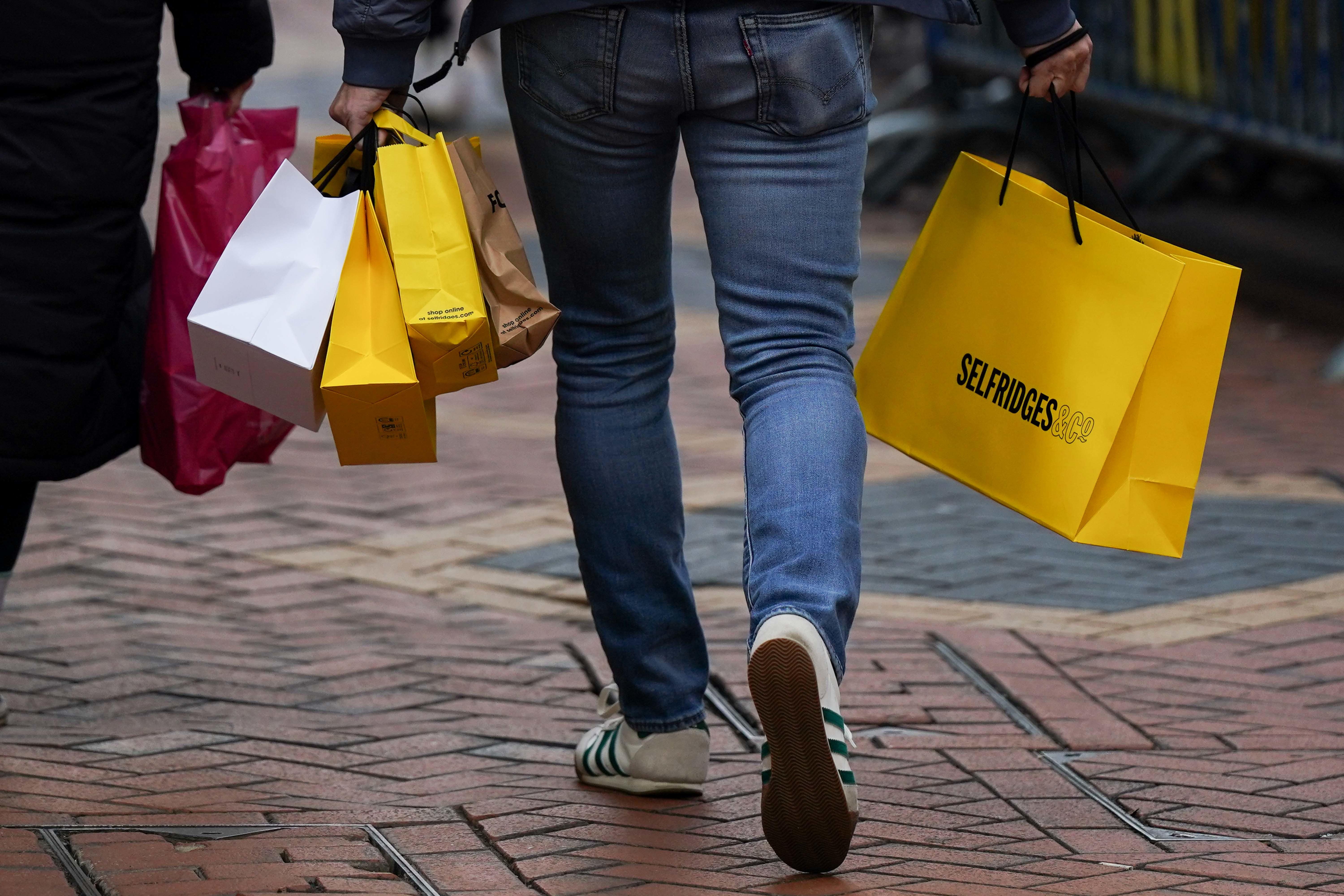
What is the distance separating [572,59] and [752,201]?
29cm

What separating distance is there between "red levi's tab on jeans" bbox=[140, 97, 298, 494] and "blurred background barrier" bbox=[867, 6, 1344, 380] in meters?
4.32

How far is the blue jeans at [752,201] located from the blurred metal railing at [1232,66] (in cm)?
478

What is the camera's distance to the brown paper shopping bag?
2230mm

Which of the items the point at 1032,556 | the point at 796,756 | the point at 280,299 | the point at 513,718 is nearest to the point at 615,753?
the point at 513,718

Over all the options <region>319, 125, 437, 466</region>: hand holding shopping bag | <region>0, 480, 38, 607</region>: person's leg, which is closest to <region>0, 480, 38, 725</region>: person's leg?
<region>0, 480, 38, 607</region>: person's leg

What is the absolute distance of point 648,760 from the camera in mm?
2559

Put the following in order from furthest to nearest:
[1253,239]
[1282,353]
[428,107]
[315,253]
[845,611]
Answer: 1. [428,107]
2. [1253,239]
3. [1282,353]
4. [315,253]
5. [845,611]

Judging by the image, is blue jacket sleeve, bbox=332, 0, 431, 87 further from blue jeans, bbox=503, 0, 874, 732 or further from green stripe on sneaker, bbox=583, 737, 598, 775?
green stripe on sneaker, bbox=583, 737, 598, 775

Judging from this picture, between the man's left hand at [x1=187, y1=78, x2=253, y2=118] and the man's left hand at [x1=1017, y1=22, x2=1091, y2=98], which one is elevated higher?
the man's left hand at [x1=1017, y1=22, x2=1091, y2=98]

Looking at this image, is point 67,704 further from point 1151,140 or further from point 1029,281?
point 1151,140

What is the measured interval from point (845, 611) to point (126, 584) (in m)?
2.20

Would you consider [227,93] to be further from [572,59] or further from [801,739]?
[801,739]

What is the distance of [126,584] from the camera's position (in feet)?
12.4

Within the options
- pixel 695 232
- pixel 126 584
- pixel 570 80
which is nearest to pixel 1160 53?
pixel 695 232
